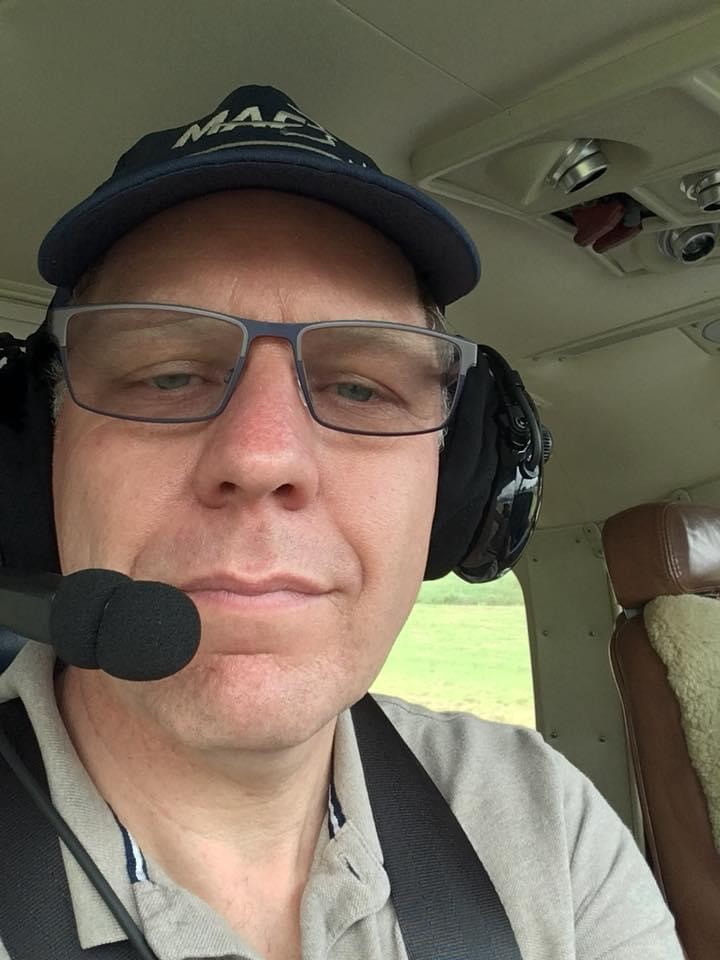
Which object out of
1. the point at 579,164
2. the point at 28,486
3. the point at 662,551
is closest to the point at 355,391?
the point at 28,486

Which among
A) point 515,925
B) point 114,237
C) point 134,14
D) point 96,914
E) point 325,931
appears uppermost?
point 134,14

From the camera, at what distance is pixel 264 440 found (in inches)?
31.2

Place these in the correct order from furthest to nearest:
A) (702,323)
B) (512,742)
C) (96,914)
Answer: (702,323), (512,742), (96,914)

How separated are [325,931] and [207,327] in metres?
0.66

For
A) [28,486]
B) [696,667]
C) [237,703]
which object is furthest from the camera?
[696,667]

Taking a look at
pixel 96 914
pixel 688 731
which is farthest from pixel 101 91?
pixel 688 731

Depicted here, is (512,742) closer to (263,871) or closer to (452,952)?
(452,952)

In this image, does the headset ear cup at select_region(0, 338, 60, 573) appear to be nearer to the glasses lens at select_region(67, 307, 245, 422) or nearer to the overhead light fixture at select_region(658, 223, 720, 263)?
the glasses lens at select_region(67, 307, 245, 422)

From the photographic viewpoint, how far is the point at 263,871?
0.94 metres

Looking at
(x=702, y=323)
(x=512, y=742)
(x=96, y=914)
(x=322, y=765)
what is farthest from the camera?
(x=702, y=323)

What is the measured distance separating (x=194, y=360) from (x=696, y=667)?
1.69m

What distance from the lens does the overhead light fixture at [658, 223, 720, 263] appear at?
5.22 feet

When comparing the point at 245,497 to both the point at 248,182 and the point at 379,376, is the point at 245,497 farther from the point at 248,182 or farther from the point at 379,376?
the point at 248,182

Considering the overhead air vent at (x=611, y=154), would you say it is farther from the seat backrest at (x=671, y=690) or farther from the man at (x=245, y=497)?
the seat backrest at (x=671, y=690)
